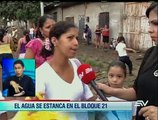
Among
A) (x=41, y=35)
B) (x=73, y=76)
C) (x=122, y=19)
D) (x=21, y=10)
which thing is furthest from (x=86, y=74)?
(x=122, y=19)

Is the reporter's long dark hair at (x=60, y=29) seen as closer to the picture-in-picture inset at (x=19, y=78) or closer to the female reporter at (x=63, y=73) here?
the female reporter at (x=63, y=73)

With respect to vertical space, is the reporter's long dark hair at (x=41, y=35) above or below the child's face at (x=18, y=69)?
above

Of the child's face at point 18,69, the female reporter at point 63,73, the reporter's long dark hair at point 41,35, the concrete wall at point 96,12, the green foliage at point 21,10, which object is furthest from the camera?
the concrete wall at point 96,12

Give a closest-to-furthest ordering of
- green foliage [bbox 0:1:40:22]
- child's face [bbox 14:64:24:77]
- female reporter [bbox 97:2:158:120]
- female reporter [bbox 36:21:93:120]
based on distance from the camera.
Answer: female reporter [bbox 97:2:158:120] < female reporter [bbox 36:21:93:120] < child's face [bbox 14:64:24:77] < green foliage [bbox 0:1:40:22]

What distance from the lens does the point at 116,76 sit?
2.80 m

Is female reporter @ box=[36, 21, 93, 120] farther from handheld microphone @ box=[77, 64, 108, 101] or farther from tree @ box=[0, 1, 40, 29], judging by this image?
tree @ box=[0, 1, 40, 29]

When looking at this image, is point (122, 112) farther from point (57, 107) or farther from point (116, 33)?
point (116, 33)

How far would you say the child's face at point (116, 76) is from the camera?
2.77 m

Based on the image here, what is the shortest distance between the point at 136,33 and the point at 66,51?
37.9ft

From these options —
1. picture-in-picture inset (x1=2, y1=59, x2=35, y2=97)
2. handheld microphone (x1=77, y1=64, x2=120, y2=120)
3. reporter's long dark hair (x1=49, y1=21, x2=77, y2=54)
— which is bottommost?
picture-in-picture inset (x1=2, y1=59, x2=35, y2=97)

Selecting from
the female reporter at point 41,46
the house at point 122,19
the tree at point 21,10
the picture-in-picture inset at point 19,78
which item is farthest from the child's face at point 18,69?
the house at point 122,19

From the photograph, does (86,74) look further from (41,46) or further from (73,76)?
(41,46)

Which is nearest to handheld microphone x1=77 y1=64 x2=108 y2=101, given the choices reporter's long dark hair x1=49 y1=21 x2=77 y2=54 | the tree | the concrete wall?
reporter's long dark hair x1=49 y1=21 x2=77 y2=54

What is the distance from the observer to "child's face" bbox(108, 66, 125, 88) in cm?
277
